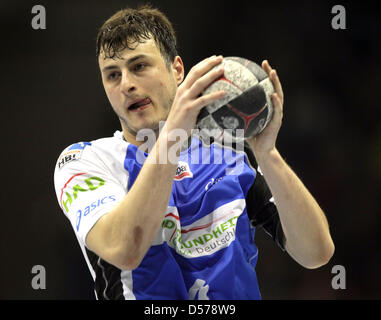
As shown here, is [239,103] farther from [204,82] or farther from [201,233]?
[201,233]

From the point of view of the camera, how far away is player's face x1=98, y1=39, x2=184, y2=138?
8.55 feet

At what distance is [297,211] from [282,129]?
3.75 meters

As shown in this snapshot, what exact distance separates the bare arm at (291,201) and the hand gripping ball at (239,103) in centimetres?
8

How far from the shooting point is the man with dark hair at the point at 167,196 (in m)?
2.06

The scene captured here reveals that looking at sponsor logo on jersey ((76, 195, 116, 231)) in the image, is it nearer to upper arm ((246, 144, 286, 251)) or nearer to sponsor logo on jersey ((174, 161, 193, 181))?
sponsor logo on jersey ((174, 161, 193, 181))

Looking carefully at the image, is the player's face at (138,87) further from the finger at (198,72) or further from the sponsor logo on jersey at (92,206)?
the finger at (198,72)

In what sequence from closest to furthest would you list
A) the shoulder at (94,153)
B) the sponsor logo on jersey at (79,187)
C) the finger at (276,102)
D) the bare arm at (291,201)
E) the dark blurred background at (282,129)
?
the finger at (276,102)
the bare arm at (291,201)
the sponsor logo on jersey at (79,187)
the shoulder at (94,153)
the dark blurred background at (282,129)

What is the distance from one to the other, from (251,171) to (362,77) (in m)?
4.00

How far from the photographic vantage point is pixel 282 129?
19.7ft

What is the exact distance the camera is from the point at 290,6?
636 centimetres

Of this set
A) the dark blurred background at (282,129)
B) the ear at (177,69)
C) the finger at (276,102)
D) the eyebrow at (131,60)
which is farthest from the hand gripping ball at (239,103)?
the dark blurred background at (282,129)

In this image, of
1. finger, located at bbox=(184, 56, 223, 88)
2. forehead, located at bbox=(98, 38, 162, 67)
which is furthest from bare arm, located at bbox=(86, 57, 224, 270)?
forehead, located at bbox=(98, 38, 162, 67)
